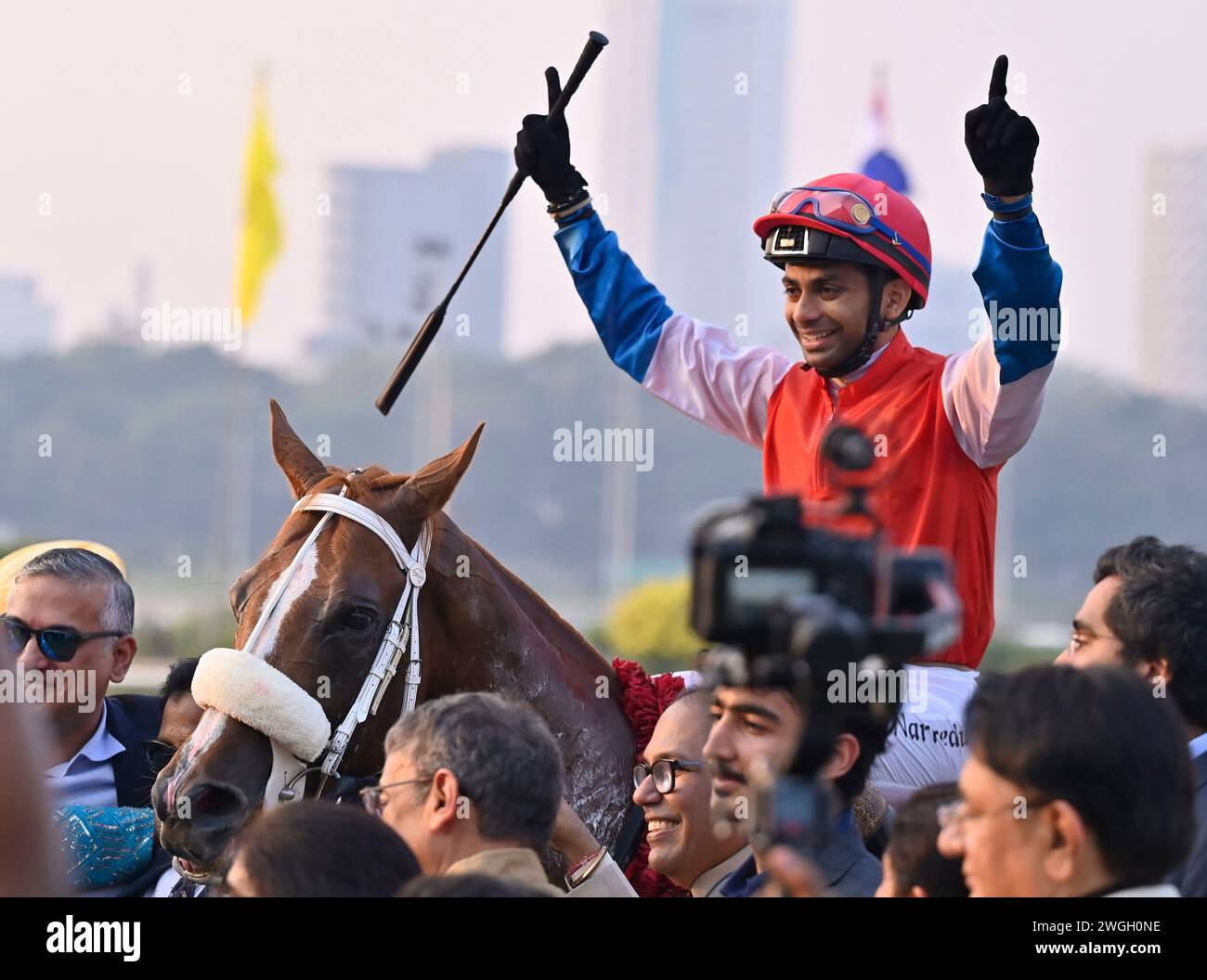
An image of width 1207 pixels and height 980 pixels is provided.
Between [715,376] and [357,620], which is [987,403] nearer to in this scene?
[715,376]

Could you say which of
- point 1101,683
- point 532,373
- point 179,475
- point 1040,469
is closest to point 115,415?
point 179,475

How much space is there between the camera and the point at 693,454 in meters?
43.7

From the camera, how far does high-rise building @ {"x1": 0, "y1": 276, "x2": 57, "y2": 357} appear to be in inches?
1823

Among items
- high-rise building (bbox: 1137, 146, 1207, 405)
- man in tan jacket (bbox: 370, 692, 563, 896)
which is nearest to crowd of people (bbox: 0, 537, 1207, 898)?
man in tan jacket (bbox: 370, 692, 563, 896)

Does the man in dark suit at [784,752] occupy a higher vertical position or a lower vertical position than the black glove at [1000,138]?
lower

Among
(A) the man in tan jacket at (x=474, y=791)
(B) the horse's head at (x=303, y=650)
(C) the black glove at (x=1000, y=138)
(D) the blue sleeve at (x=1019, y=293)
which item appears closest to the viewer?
(A) the man in tan jacket at (x=474, y=791)

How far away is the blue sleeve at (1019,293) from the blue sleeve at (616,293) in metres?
1.05

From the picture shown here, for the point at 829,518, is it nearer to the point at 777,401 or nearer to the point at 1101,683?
the point at 1101,683

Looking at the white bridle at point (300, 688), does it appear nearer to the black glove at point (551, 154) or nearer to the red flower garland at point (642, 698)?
the red flower garland at point (642, 698)

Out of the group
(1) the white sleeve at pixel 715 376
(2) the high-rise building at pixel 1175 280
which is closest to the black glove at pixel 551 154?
(1) the white sleeve at pixel 715 376

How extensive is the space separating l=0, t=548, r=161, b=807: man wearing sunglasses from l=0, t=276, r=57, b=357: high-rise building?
Result: 143 feet

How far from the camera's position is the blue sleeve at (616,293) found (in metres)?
4.33

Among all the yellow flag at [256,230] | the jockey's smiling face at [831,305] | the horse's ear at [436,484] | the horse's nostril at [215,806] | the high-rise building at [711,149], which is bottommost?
the horse's nostril at [215,806]

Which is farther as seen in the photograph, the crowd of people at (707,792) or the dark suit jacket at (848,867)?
the dark suit jacket at (848,867)
